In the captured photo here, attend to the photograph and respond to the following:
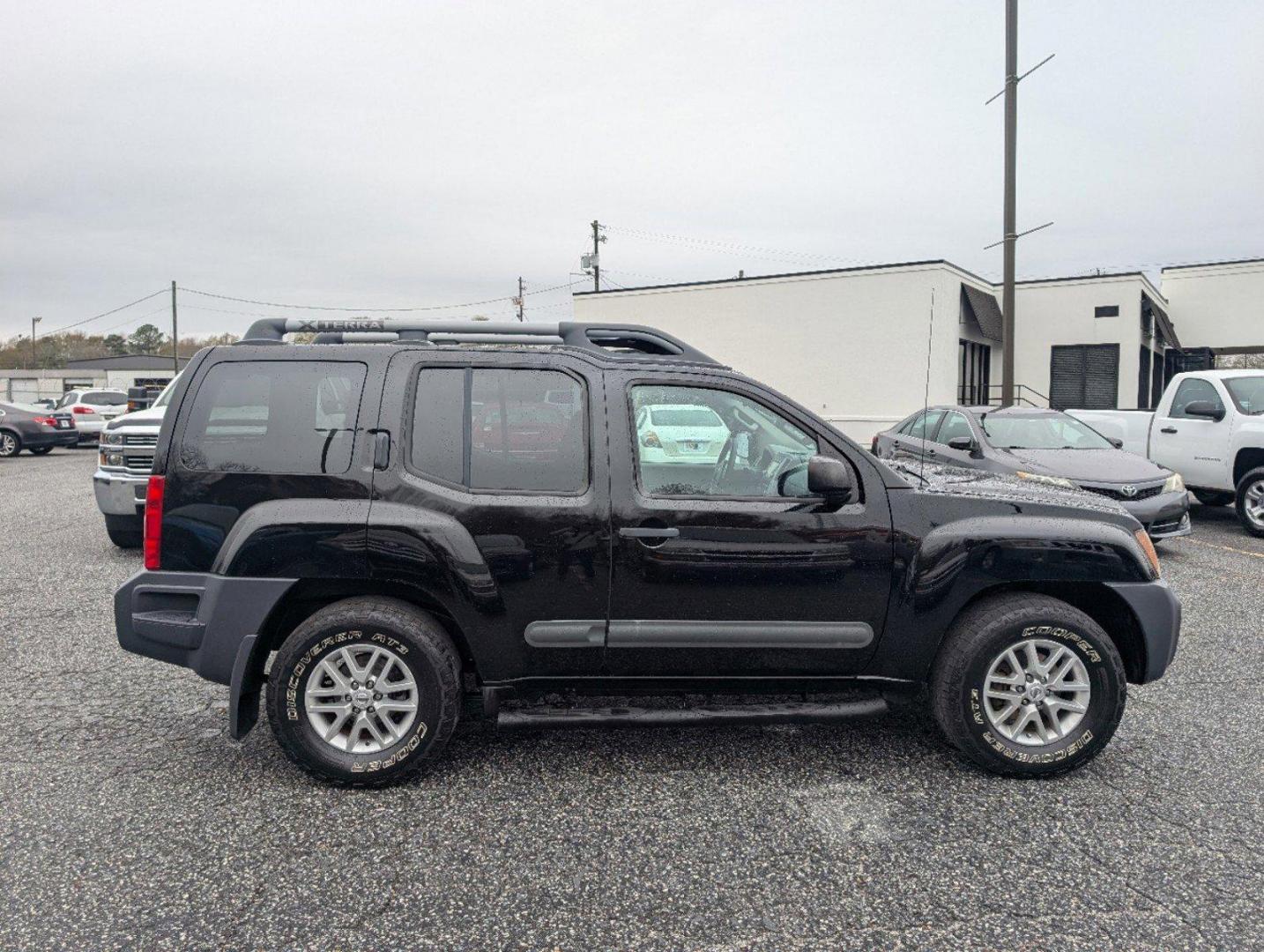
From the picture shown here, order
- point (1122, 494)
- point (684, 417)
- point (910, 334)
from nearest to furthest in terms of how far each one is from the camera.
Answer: point (684, 417) < point (1122, 494) < point (910, 334)

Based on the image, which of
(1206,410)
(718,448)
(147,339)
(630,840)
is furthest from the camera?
(147,339)

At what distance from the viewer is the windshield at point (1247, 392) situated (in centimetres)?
1016

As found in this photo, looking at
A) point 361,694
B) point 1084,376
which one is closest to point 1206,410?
point 361,694

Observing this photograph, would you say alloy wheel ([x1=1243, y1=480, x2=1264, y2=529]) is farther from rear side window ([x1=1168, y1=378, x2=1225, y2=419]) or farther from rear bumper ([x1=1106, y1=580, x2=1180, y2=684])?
rear bumper ([x1=1106, y1=580, x2=1180, y2=684])

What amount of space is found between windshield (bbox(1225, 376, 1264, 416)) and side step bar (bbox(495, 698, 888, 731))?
29.8 ft

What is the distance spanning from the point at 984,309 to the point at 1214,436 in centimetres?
1545

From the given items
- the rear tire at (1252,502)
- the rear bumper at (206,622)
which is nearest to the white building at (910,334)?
the rear tire at (1252,502)

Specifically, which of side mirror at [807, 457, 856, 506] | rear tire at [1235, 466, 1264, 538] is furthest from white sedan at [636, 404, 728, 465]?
rear tire at [1235, 466, 1264, 538]

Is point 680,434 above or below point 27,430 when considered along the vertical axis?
above

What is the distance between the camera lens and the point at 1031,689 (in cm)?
365

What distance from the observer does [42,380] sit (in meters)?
79.8

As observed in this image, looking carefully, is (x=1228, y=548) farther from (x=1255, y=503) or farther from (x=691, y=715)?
(x=691, y=715)

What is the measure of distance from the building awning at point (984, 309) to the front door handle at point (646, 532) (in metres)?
22.6

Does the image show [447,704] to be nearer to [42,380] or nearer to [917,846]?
[917,846]
